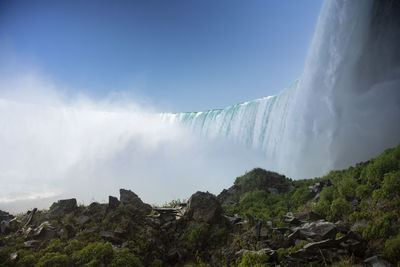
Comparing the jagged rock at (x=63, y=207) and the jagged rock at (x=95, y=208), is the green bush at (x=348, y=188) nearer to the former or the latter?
the jagged rock at (x=95, y=208)

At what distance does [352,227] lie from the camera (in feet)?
23.6

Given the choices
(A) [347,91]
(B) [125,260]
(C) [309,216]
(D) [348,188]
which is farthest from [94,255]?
(A) [347,91]

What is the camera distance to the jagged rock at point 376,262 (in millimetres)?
5240

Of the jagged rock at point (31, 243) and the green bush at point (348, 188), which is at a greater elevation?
the green bush at point (348, 188)

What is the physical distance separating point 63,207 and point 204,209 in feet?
20.6

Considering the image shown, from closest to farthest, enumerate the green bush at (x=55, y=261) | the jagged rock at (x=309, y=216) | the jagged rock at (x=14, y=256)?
the green bush at (x=55, y=261)
the jagged rock at (x=14, y=256)
the jagged rock at (x=309, y=216)

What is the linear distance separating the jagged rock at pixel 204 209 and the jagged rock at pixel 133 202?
188 cm

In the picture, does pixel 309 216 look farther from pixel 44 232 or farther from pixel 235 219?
pixel 44 232

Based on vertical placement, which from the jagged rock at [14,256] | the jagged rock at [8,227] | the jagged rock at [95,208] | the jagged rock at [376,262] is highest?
the jagged rock at [95,208]

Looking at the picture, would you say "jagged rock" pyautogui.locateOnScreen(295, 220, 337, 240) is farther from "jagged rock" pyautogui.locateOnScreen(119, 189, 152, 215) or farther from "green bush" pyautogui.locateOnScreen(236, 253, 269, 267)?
"jagged rock" pyautogui.locateOnScreen(119, 189, 152, 215)

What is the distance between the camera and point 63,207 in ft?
35.4

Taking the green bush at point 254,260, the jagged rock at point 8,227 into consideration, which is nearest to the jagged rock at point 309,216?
the green bush at point 254,260

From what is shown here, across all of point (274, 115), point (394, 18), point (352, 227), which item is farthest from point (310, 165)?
point (352, 227)

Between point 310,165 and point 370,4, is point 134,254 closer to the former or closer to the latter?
point 310,165
